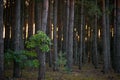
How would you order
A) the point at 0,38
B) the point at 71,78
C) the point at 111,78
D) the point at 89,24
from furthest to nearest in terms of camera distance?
the point at 89,24
the point at 111,78
the point at 71,78
the point at 0,38

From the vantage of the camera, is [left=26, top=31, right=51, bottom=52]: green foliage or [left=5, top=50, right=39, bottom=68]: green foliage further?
[left=5, top=50, right=39, bottom=68]: green foliage

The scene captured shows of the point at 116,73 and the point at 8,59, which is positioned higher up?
the point at 8,59

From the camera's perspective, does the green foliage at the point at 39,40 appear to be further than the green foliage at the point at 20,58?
No

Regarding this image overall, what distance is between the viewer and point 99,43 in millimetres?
41500

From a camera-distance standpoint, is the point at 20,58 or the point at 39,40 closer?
the point at 39,40

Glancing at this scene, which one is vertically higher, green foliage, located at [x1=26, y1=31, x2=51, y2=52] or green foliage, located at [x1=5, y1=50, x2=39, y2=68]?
green foliage, located at [x1=26, y1=31, x2=51, y2=52]

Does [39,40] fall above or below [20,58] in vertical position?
above

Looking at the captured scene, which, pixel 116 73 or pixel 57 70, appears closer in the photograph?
pixel 57 70

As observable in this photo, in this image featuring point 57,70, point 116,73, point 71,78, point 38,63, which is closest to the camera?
point 38,63

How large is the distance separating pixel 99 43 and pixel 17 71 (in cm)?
2595

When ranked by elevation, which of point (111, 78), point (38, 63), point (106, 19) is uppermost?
point (106, 19)

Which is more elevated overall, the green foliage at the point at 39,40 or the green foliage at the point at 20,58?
the green foliage at the point at 39,40

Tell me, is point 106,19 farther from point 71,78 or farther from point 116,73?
point 71,78

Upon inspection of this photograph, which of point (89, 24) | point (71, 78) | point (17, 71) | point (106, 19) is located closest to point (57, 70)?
point (71, 78)
